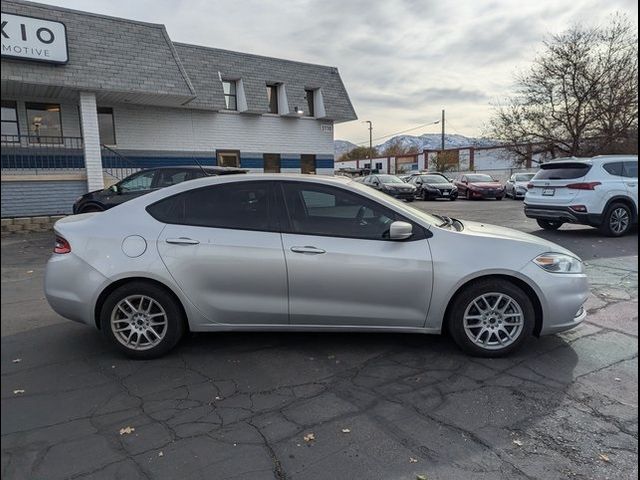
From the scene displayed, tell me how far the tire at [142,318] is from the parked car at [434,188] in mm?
21840

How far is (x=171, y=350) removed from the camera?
4.15 meters

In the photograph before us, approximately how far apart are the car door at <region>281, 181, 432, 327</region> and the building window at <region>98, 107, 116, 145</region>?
50.5 feet

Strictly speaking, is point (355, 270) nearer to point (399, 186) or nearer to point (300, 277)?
point (300, 277)

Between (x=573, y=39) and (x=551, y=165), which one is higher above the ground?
(x=573, y=39)

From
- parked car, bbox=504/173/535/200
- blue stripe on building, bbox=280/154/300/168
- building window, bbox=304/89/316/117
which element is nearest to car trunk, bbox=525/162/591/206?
blue stripe on building, bbox=280/154/300/168

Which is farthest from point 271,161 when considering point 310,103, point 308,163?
point 310,103

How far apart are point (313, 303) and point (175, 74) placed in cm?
1417

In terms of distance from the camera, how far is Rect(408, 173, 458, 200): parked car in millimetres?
24344

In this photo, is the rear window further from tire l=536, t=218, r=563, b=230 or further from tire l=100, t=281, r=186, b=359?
tire l=100, t=281, r=186, b=359

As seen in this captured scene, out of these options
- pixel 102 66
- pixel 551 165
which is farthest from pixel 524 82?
pixel 102 66

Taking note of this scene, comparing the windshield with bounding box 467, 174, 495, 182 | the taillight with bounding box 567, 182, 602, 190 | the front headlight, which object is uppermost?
the windshield with bounding box 467, 174, 495, 182

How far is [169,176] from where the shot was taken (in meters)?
11.6

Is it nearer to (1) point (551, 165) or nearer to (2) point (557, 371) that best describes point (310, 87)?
(1) point (551, 165)

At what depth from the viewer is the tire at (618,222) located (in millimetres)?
9953
